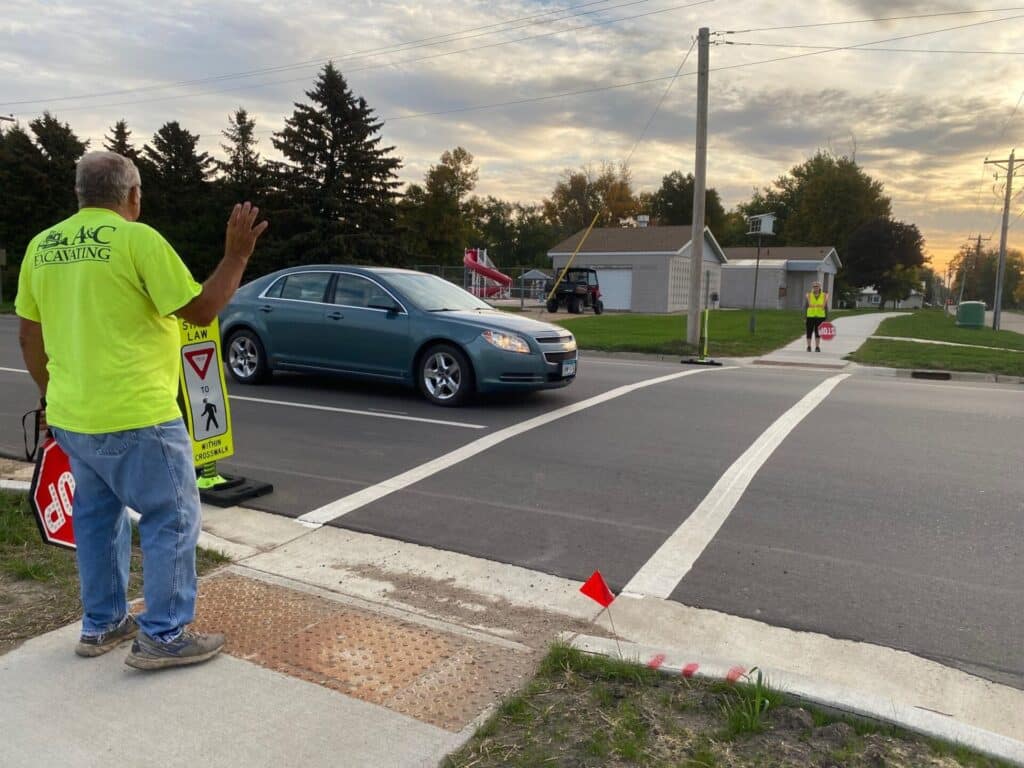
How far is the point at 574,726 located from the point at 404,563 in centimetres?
190

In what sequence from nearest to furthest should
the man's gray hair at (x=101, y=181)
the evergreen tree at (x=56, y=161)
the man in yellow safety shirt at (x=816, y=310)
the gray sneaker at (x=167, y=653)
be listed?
the man's gray hair at (x=101, y=181) → the gray sneaker at (x=167, y=653) → the man in yellow safety shirt at (x=816, y=310) → the evergreen tree at (x=56, y=161)

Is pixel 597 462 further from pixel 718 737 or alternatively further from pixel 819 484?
pixel 718 737

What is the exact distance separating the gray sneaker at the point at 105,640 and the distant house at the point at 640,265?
3706cm

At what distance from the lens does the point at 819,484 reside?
242 inches

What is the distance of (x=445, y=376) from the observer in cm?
896

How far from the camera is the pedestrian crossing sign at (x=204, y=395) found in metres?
5.29

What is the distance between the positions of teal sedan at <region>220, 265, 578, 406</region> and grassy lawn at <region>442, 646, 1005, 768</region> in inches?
229

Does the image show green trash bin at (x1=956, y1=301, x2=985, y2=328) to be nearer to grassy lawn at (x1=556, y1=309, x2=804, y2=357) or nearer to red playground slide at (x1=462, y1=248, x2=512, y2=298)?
grassy lawn at (x1=556, y1=309, x2=804, y2=357)

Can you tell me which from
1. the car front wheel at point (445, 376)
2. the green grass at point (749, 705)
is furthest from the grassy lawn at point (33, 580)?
the car front wheel at point (445, 376)

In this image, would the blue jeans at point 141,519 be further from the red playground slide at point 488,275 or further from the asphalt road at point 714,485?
the red playground slide at point 488,275

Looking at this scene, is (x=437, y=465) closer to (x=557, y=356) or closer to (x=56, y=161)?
(x=557, y=356)

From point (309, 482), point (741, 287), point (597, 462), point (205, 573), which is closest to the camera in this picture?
point (205, 573)

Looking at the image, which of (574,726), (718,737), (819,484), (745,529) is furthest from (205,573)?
(819,484)

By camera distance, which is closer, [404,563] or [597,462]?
[404,563]
